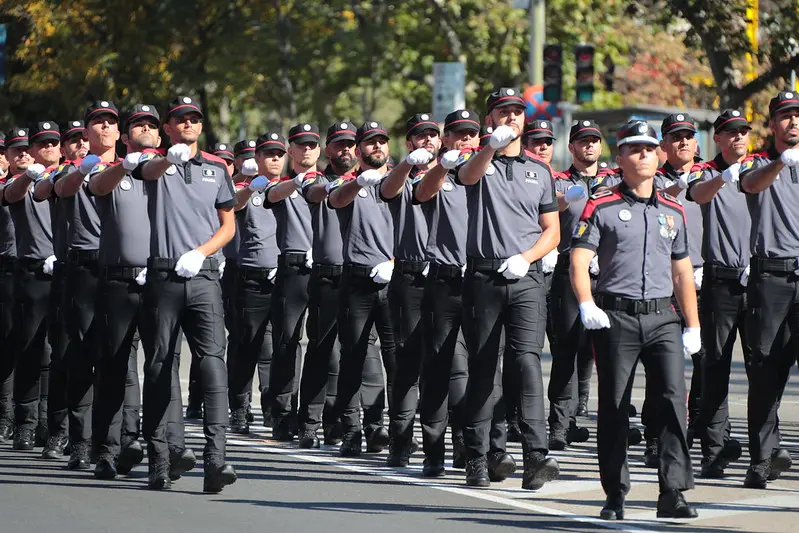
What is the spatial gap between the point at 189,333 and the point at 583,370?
4.02 m

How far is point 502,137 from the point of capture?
9.12m

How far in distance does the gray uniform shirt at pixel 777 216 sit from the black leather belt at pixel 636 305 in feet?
4.25

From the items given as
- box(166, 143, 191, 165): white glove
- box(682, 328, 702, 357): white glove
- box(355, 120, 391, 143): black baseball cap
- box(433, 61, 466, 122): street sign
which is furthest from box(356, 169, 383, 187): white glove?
box(433, 61, 466, 122): street sign

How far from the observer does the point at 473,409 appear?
9.85 meters

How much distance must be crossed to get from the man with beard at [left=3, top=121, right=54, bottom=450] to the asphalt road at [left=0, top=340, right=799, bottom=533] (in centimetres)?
73

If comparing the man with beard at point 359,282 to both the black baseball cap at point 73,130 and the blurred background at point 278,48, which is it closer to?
the black baseball cap at point 73,130

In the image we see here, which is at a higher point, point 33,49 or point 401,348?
point 33,49

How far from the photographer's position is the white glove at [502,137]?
9.12m

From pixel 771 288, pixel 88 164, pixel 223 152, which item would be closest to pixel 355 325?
pixel 88 164

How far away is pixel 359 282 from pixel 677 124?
236cm

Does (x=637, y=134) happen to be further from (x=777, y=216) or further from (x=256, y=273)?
(x=256, y=273)

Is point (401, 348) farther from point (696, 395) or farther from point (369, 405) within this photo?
point (696, 395)

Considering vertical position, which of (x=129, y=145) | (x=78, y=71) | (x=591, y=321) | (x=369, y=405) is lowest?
(x=369, y=405)

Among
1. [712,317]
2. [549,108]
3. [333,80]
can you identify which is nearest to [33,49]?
[333,80]
